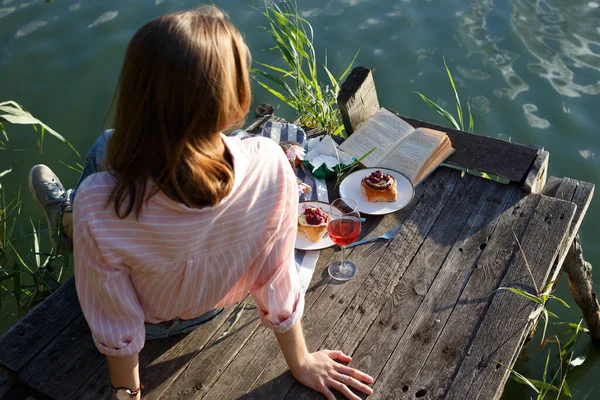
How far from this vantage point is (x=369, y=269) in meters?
2.69

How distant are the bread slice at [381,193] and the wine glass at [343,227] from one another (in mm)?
318

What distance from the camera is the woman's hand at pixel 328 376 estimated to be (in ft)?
7.25

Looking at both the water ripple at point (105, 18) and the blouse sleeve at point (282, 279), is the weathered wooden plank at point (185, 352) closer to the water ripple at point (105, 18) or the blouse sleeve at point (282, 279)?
the blouse sleeve at point (282, 279)

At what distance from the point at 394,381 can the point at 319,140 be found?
148 cm

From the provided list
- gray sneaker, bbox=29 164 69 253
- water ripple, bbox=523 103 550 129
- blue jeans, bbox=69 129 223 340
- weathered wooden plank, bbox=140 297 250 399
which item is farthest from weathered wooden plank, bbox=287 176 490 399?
water ripple, bbox=523 103 550 129

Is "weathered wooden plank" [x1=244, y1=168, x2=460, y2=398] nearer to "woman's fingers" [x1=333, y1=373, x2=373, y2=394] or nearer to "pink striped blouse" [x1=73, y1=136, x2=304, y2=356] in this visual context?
"woman's fingers" [x1=333, y1=373, x2=373, y2=394]

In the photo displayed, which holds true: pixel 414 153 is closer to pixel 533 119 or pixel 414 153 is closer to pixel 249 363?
pixel 249 363

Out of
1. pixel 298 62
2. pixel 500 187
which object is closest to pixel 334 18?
pixel 298 62

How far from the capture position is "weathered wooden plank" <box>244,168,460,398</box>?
229 centimetres

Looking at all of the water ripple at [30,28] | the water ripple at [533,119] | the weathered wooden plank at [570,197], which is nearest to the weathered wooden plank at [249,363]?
the weathered wooden plank at [570,197]

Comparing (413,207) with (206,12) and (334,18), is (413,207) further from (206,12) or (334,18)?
(334,18)

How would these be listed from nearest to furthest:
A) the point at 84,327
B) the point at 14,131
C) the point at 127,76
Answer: the point at 127,76
the point at 84,327
the point at 14,131

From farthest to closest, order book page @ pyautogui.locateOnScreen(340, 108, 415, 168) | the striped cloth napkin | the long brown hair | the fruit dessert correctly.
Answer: book page @ pyautogui.locateOnScreen(340, 108, 415, 168), the fruit dessert, the striped cloth napkin, the long brown hair

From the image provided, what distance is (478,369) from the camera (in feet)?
7.53
